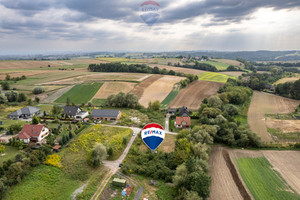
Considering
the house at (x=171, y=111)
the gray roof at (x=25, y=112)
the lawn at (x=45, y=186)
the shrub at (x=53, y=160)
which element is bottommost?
the lawn at (x=45, y=186)

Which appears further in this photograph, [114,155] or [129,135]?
[129,135]

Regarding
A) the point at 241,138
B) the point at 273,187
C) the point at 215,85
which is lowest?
the point at 273,187

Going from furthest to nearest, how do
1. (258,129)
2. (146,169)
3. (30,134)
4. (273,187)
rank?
(258,129), (30,134), (146,169), (273,187)

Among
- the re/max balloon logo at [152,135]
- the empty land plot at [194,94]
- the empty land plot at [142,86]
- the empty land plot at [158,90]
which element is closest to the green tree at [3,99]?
the empty land plot at [142,86]

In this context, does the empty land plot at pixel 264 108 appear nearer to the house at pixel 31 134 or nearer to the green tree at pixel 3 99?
the house at pixel 31 134

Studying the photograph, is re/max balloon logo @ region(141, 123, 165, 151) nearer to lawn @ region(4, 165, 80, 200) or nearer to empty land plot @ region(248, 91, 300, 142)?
lawn @ region(4, 165, 80, 200)

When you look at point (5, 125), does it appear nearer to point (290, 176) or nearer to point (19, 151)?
point (19, 151)

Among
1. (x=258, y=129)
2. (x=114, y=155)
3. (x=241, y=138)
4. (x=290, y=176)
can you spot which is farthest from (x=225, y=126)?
(x=114, y=155)
